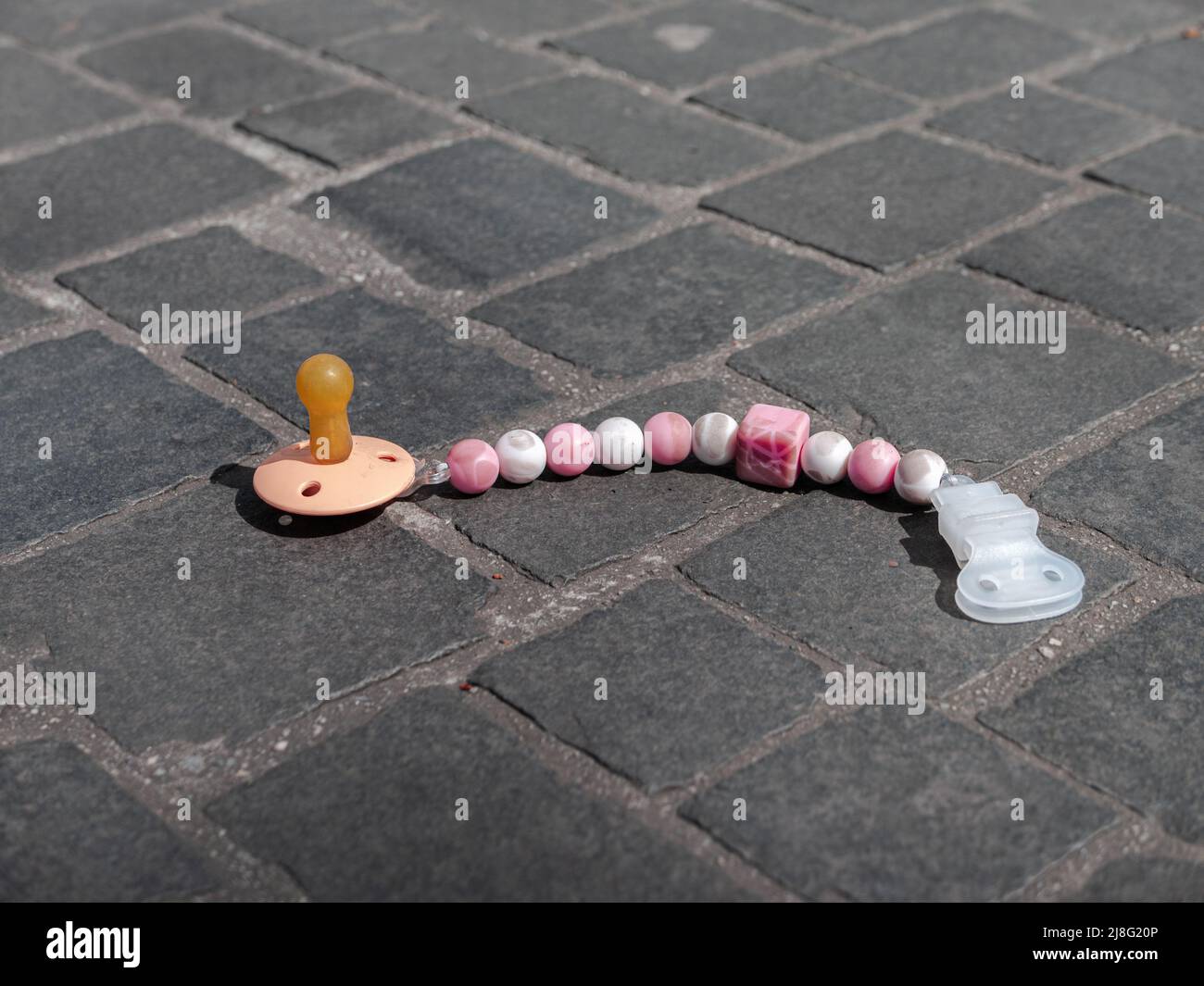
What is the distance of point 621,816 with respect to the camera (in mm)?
2145

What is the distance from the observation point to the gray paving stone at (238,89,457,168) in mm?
4230

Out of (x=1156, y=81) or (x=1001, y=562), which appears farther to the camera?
(x=1156, y=81)

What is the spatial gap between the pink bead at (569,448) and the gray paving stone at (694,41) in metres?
2.09

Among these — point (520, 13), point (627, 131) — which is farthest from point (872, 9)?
point (627, 131)

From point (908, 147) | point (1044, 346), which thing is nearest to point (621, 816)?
point (1044, 346)

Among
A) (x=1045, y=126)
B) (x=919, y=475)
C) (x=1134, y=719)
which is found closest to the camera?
(x=1134, y=719)

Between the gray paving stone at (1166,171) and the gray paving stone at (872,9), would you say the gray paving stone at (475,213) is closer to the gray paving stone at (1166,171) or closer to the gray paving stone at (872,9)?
the gray paving stone at (1166,171)

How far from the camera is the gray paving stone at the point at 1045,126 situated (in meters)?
4.16

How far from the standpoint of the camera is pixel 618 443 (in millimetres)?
2854

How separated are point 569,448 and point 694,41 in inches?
100

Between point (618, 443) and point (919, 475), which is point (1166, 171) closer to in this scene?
point (919, 475)

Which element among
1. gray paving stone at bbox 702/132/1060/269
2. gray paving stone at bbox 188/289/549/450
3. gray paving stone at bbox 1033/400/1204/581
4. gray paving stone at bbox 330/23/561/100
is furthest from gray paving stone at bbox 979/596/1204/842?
gray paving stone at bbox 330/23/561/100

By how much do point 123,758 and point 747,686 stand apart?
0.99 m

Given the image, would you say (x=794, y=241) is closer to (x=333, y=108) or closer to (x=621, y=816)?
(x=333, y=108)
